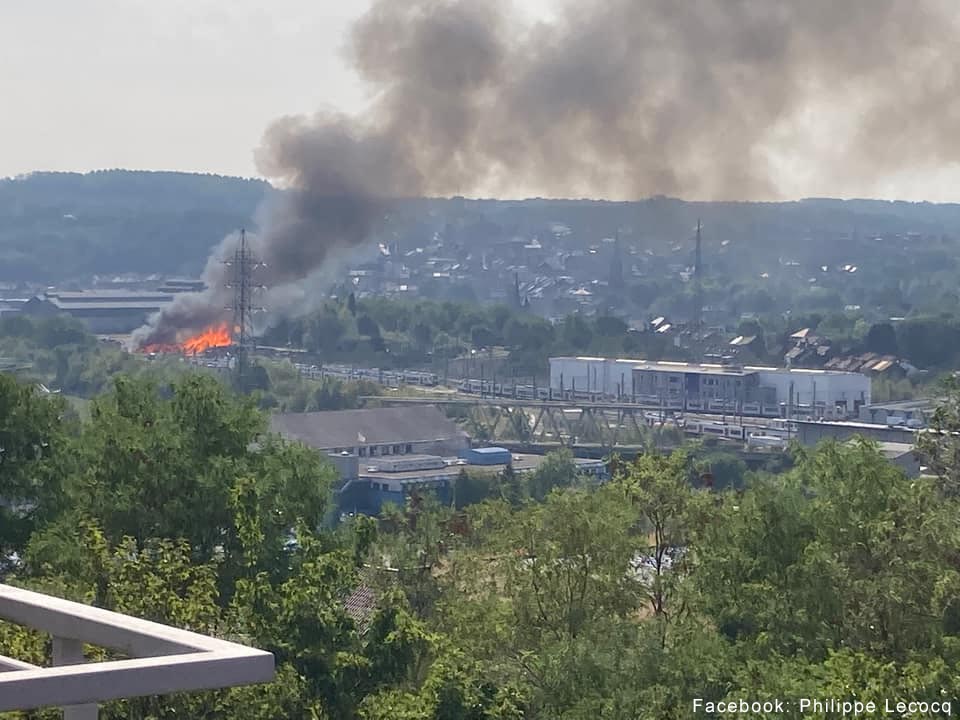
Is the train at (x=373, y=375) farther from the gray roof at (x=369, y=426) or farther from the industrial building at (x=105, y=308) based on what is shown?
the industrial building at (x=105, y=308)

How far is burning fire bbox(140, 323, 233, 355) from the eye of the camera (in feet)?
271

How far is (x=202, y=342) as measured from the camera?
273 ft

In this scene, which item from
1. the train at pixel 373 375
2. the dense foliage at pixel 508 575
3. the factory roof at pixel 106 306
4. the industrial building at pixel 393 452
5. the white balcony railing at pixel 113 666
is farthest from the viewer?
the factory roof at pixel 106 306

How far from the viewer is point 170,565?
1354 cm

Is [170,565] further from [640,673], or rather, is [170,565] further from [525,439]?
[525,439]

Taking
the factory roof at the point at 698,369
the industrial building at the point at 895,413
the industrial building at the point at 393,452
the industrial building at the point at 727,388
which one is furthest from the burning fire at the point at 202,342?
the industrial building at the point at 895,413

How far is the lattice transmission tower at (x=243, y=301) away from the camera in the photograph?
2840 inches

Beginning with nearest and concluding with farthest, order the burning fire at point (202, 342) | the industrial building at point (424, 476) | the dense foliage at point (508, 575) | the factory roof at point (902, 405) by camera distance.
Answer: the dense foliage at point (508, 575), the industrial building at point (424, 476), the factory roof at point (902, 405), the burning fire at point (202, 342)

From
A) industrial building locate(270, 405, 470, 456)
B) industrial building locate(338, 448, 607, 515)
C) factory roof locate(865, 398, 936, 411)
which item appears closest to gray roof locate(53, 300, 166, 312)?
industrial building locate(270, 405, 470, 456)

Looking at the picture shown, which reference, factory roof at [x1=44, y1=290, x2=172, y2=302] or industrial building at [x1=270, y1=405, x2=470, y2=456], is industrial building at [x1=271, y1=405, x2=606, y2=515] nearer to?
industrial building at [x1=270, y1=405, x2=470, y2=456]

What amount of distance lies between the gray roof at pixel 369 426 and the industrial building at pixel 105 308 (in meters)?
51.0

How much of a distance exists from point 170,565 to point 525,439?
6617cm

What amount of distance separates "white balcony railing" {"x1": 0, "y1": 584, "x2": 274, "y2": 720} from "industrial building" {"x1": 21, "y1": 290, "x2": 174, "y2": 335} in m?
121

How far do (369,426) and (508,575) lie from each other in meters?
55.8
